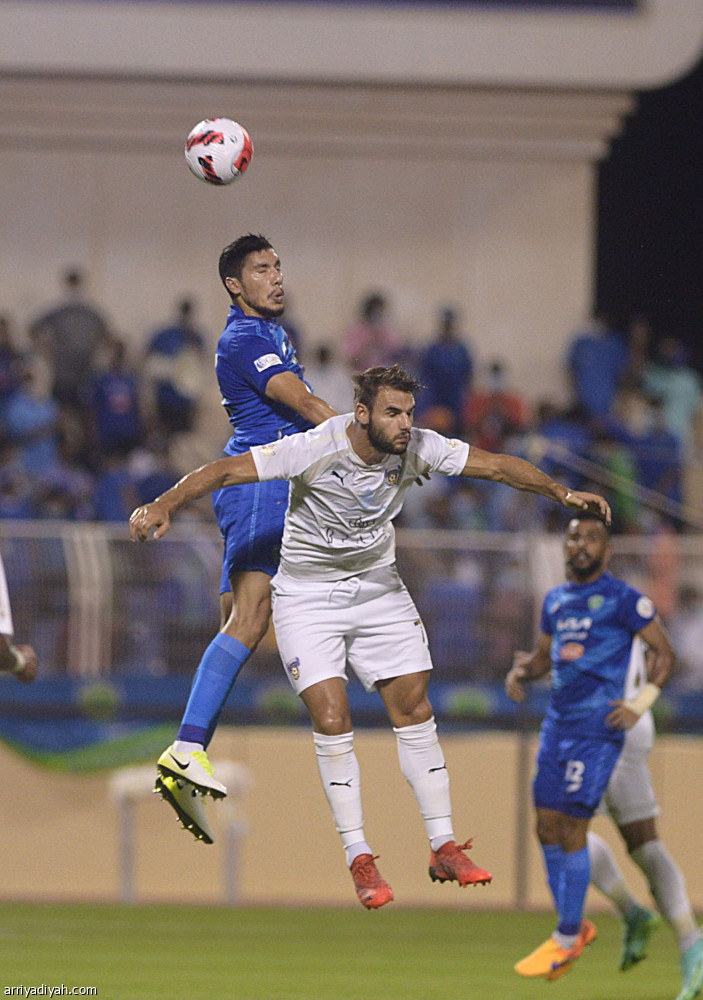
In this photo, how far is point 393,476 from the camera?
6.30m

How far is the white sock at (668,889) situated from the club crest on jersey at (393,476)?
3.11 metres

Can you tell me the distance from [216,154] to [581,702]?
3309 millimetres

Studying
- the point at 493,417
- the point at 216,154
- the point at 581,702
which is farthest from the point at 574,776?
the point at 493,417

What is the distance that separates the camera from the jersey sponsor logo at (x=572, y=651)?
26.9ft

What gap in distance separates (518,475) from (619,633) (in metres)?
2.25

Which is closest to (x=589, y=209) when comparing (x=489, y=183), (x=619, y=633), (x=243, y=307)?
(x=489, y=183)

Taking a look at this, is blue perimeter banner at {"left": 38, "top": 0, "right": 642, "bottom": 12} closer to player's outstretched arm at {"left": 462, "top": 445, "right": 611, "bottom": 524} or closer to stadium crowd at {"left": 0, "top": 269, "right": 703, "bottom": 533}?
stadium crowd at {"left": 0, "top": 269, "right": 703, "bottom": 533}

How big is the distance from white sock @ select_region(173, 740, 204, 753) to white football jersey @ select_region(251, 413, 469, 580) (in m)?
0.77

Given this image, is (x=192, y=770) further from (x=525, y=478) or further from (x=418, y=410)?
(x=418, y=410)

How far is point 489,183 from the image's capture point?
16.5m

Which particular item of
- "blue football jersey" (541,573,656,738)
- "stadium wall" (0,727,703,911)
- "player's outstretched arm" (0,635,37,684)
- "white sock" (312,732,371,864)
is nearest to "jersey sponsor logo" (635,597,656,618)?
"blue football jersey" (541,573,656,738)

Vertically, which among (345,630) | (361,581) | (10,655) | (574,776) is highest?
(361,581)

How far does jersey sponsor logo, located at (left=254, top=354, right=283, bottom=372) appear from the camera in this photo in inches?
252

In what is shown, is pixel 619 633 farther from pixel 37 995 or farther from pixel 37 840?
pixel 37 840
